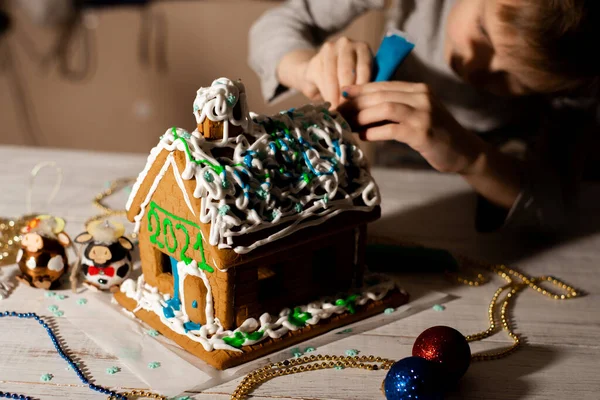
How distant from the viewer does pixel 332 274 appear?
3.56ft

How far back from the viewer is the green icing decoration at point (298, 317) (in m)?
1.01

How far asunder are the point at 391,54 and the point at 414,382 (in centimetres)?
56

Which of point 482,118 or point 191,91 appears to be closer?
point 482,118

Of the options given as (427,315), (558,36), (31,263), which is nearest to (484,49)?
(558,36)

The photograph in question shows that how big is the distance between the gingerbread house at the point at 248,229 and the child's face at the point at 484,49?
0.38 meters

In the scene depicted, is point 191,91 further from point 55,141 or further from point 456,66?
point 456,66

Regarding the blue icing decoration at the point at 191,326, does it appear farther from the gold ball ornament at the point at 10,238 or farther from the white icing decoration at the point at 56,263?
the gold ball ornament at the point at 10,238

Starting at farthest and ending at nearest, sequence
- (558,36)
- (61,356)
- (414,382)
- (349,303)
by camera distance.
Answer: (558,36), (349,303), (61,356), (414,382)

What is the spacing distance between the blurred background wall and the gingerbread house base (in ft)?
5.65

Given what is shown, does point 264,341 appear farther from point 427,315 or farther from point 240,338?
point 427,315

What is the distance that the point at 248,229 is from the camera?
0.90 metres

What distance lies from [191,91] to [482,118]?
145 centimetres

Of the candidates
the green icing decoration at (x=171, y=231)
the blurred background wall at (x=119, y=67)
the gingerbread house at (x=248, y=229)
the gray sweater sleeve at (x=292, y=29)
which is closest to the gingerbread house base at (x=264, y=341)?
the gingerbread house at (x=248, y=229)

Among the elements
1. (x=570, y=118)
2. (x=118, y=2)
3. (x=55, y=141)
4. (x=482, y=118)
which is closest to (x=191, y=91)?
(x=118, y=2)
